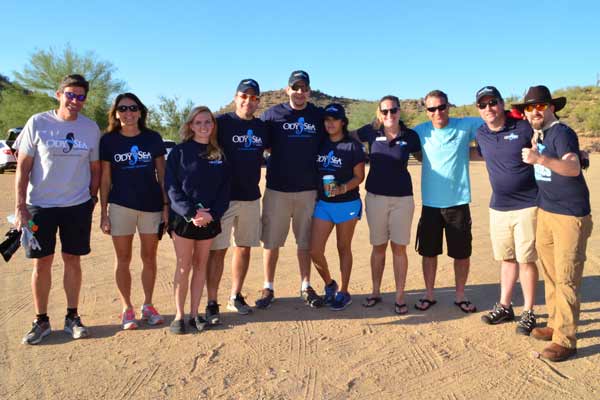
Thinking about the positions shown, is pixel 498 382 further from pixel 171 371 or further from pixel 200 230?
pixel 200 230

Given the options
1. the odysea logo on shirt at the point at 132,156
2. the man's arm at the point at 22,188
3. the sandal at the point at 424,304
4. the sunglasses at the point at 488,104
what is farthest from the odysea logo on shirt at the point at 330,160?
the man's arm at the point at 22,188

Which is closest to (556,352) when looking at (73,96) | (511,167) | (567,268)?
(567,268)

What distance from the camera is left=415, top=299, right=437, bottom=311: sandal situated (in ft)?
16.6

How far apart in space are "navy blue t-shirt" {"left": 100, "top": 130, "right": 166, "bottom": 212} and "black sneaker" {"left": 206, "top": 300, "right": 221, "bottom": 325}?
1142 mm

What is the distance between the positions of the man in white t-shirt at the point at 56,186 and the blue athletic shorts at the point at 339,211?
7.83ft

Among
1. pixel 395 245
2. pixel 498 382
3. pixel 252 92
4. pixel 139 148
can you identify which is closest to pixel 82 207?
pixel 139 148

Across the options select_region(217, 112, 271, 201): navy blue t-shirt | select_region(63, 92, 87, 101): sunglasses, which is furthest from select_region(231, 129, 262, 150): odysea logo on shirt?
select_region(63, 92, 87, 101): sunglasses

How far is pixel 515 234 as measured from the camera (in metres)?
4.57

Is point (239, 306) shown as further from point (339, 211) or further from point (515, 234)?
point (515, 234)

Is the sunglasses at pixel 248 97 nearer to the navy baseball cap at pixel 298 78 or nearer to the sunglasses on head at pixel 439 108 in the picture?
the navy baseball cap at pixel 298 78

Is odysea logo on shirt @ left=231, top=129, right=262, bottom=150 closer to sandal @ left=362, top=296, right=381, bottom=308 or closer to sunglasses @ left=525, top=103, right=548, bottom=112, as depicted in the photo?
A: sandal @ left=362, top=296, right=381, bottom=308

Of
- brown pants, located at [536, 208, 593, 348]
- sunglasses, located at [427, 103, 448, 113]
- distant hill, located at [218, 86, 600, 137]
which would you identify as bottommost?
brown pants, located at [536, 208, 593, 348]

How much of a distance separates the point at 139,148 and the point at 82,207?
2.57ft

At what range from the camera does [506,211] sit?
4.60m
